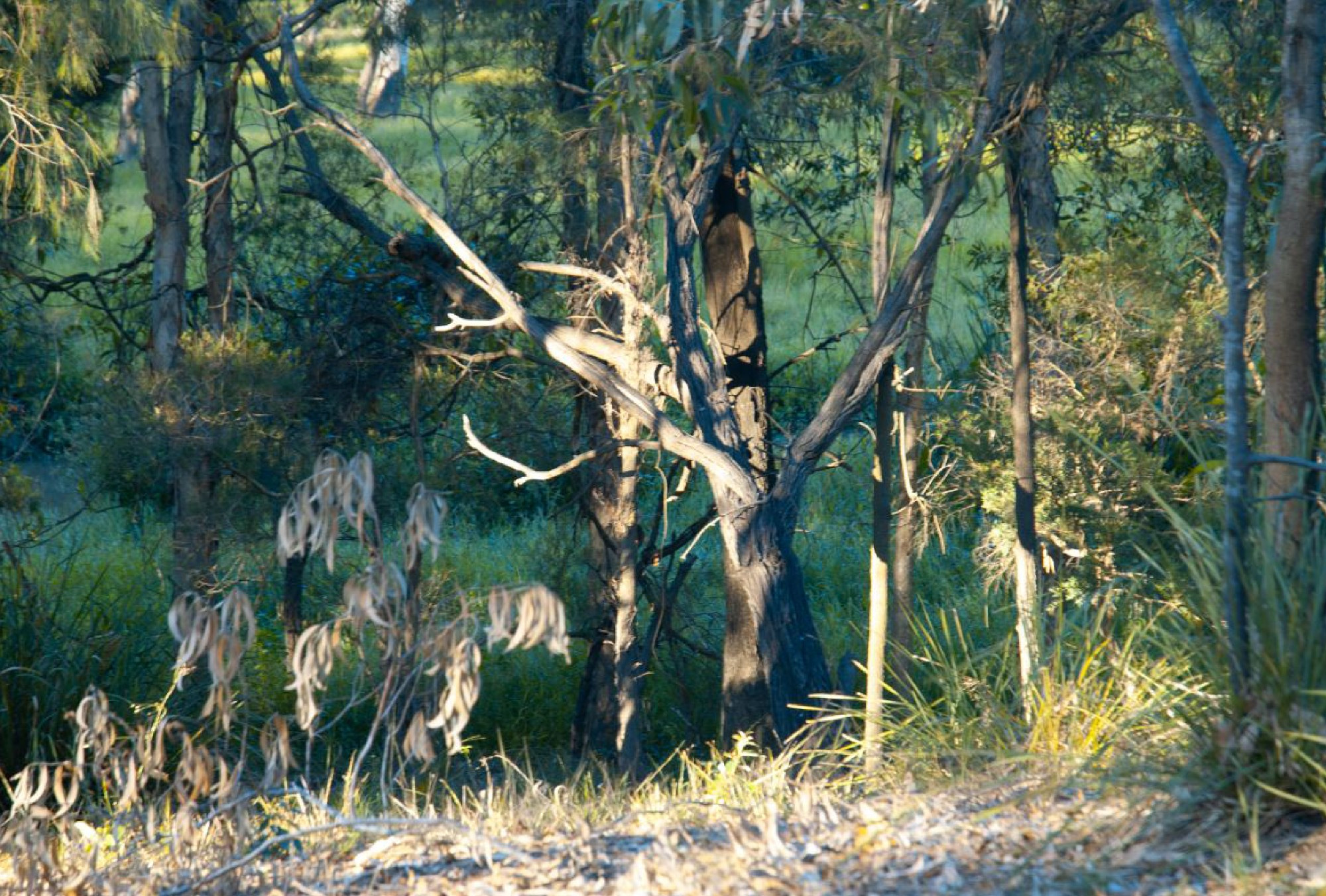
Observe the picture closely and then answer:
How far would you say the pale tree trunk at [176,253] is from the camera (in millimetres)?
7312

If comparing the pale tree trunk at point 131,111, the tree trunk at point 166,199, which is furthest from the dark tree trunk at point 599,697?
the pale tree trunk at point 131,111

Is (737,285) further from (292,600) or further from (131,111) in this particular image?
(131,111)

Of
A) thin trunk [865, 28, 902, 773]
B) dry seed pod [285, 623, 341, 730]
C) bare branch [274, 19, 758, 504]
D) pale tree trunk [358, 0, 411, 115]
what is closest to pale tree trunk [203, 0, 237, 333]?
pale tree trunk [358, 0, 411, 115]

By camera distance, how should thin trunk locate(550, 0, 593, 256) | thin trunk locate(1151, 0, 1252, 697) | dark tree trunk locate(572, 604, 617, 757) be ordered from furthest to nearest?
dark tree trunk locate(572, 604, 617, 757), thin trunk locate(550, 0, 593, 256), thin trunk locate(1151, 0, 1252, 697)

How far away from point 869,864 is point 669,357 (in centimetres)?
376

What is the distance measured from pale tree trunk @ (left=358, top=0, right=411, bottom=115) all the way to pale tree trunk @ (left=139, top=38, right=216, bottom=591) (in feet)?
3.83

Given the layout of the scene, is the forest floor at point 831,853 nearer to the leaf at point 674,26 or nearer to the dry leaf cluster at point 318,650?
the dry leaf cluster at point 318,650

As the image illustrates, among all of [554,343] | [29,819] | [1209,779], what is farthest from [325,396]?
[1209,779]

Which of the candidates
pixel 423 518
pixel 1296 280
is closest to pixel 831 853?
pixel 423 518

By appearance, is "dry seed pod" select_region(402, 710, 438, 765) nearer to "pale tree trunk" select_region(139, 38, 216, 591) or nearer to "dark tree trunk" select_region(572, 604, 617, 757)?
"pale tree trunk" select_region(139, 38, 216, 591)

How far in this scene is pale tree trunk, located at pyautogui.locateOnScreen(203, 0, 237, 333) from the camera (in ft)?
25.9

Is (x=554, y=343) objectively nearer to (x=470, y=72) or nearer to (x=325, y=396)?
(x=325, y=396)

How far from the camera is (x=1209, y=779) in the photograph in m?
3.23

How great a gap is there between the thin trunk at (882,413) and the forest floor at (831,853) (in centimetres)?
157
